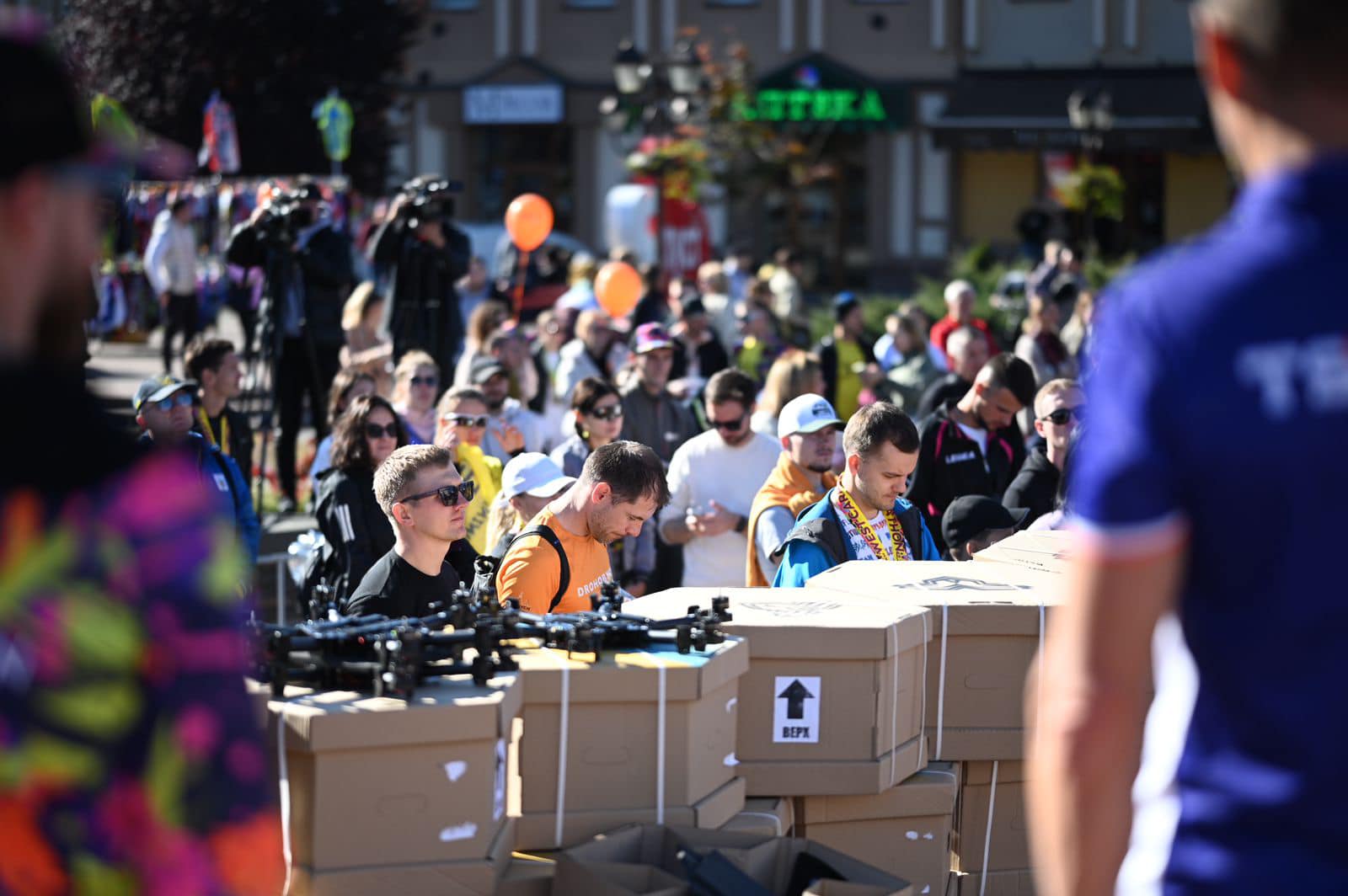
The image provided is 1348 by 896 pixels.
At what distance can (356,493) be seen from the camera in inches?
273

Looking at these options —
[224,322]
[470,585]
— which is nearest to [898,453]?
[470,585]

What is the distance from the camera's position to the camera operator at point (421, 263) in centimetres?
1204

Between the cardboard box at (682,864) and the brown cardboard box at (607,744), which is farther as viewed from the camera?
the brown cardboard box at (607,744)

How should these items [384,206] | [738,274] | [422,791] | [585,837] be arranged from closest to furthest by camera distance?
[422,791] → [585,837] → [384,206] → [738,274]

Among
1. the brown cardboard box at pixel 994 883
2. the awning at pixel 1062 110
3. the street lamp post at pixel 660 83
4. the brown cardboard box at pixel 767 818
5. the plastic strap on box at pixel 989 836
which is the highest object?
the awning at pixel 1062 110

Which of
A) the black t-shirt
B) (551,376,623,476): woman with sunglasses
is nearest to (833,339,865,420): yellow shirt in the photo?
(551,376,623,476): woman with sunglasses

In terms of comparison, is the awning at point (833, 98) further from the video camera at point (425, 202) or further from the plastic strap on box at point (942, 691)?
the plastic strap on box at point (942, 691)

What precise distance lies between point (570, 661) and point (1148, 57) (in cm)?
3402

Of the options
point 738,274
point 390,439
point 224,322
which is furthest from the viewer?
point 224,322

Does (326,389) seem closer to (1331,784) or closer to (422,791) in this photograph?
(422,791)

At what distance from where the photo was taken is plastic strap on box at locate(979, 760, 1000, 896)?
484cm

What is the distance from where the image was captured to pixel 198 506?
1.93 metres

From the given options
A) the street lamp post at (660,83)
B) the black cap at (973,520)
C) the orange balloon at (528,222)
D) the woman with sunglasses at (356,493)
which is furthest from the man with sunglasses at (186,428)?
the street lamp post at (660,83)

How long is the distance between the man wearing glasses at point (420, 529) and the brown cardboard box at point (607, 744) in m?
1.56
